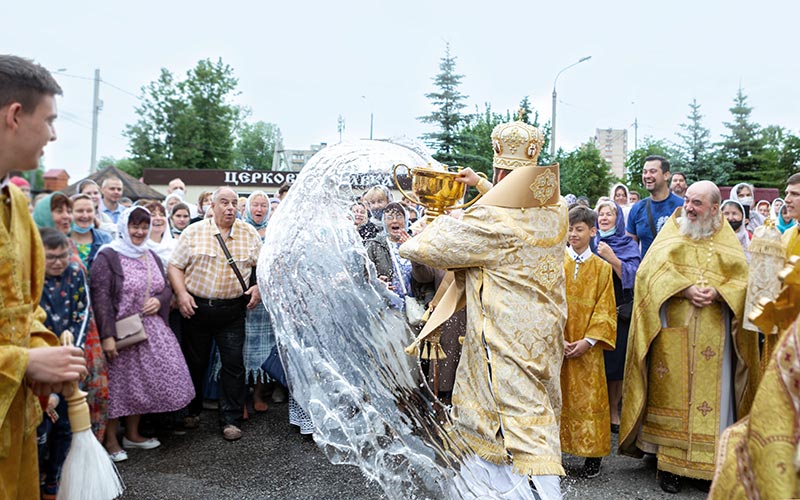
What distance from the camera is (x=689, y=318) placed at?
182 inches

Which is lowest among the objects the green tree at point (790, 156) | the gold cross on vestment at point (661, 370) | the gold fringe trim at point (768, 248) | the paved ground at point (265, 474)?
the paved ground at point (265, 474)

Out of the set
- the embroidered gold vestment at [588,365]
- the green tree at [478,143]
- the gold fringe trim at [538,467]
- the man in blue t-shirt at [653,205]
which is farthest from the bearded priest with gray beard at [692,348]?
the green tree at [478,143]

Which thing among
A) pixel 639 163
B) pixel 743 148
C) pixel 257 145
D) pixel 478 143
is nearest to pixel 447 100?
pixel 478 143

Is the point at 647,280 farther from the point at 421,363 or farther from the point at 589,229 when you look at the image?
the point at 421,363

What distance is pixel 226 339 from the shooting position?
5.57 meters

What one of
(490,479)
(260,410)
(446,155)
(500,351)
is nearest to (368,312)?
(500,351)

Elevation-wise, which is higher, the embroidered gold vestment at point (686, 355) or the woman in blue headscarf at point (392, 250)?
the woman in blue headscarf at point (392, 250)

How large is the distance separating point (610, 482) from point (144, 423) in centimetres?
370

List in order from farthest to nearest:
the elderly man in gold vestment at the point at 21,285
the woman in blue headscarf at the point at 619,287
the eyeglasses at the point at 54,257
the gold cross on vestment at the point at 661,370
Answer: the woman in blue headscarf at the point at 619,287 → the gold cross on vestment at the point at 661,370 → the eyeglasses at the point at 54,257 → the elderly man in gold vestment at the point at 21,285

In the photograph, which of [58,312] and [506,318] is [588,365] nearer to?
[506,318]

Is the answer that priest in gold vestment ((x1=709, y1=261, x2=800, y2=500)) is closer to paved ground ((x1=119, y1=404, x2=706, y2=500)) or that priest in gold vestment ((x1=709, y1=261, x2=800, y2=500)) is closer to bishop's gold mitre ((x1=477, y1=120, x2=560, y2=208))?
bishop's gold mitre ((x1=477, y1=120, x2=560, y2=208))

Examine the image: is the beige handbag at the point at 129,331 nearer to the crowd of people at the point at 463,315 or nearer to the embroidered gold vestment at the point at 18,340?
the crowd of people at the point at 463,315

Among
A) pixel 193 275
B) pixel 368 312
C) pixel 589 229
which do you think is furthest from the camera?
pixel 193 275

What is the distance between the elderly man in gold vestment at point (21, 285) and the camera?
6.26 feet
